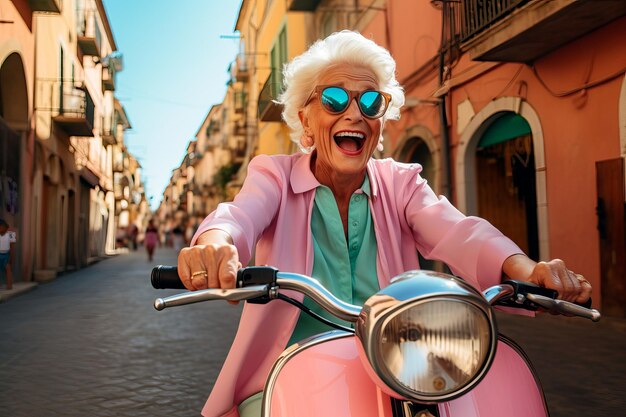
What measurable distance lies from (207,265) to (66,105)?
18995 mm

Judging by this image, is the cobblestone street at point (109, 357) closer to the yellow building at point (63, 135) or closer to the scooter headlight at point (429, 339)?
the scooter headlight at point (429, 339)

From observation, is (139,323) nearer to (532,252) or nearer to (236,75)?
(532,252)

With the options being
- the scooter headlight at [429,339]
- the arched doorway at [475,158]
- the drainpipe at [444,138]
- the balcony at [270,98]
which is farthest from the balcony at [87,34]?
the scooter headlight at [429,339]

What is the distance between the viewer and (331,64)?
1963mm

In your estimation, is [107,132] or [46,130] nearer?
[46,130]

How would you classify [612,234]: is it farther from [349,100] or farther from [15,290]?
[15,290]

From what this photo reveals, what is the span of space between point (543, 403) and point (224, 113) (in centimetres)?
5268

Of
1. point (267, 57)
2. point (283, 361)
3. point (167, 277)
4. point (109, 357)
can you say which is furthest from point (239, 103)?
point (283, 361)

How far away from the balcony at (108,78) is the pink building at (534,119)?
23.3 metres

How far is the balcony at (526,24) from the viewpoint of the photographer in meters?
7.75

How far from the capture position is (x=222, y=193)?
4400 centimetres

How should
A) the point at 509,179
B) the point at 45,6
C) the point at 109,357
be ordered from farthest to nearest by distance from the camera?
the point at 45,6 < the point at 509,179 < the point at 109,357

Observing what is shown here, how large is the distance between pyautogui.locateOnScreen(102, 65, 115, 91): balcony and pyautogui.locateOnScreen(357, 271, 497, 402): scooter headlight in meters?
34.0

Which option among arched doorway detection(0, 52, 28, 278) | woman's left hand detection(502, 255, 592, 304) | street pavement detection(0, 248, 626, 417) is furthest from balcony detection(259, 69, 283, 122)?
woman's left hand detection(502, 255, 592, 304)
